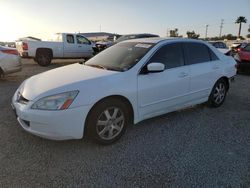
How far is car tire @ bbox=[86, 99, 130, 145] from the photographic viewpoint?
10.7 feet

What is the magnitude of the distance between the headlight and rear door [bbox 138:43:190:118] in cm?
112

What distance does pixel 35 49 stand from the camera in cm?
1238

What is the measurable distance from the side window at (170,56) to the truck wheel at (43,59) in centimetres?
986

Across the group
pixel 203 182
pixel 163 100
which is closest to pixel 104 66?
pixel 163 100

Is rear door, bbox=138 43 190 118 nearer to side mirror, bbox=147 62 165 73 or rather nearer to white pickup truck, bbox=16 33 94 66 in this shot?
side mirror, bbox=147 62 165 73

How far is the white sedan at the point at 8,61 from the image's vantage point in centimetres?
755

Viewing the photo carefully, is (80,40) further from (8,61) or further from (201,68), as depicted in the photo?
(201,68)

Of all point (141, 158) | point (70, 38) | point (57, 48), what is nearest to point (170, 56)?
point (141, 158)

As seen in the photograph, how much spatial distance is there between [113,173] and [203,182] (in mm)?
1037

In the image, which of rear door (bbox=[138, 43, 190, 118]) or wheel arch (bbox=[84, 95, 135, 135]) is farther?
rear door (bbox=[138, 43, 190, 118])

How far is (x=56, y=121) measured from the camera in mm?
3006

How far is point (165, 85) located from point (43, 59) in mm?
10212

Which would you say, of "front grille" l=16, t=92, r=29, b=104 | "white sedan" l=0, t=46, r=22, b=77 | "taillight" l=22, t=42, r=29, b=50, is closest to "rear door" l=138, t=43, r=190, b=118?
"front grille" l=16, t=92, r=29, b=104

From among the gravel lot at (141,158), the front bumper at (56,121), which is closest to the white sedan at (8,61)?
the gravel lot at (141,158)
